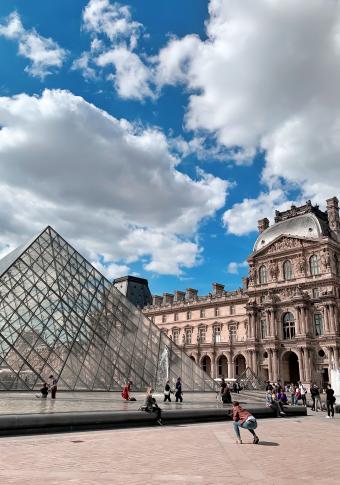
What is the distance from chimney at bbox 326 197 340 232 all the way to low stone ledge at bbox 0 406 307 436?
40.2 metres

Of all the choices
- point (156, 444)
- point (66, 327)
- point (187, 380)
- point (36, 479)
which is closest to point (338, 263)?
point (187, 380)

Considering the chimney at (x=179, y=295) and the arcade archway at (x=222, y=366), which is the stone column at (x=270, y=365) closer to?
the arcade archway at (x=222, y=366)

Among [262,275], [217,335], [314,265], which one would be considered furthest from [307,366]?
[217,335]

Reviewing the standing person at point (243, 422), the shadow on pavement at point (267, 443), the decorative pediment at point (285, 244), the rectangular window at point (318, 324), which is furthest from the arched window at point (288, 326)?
the standing person at point (243, 422)

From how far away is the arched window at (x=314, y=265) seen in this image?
45.6 metres

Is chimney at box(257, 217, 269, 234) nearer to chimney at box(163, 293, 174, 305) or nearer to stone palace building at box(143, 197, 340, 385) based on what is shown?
stone palace building at box(143, 197, 340, 385)

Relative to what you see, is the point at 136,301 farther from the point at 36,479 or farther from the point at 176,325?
the point at 36,479

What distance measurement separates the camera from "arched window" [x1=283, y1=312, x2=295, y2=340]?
45828mm

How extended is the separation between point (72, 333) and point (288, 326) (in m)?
31.1

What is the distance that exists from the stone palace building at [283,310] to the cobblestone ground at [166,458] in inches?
1384

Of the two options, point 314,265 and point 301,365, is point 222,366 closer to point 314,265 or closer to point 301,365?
point 301,365

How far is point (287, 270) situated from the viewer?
48.1 metres

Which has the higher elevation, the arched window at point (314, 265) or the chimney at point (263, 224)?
the chimney at point (263, 224)

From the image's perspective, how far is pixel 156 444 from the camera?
27.3ft
